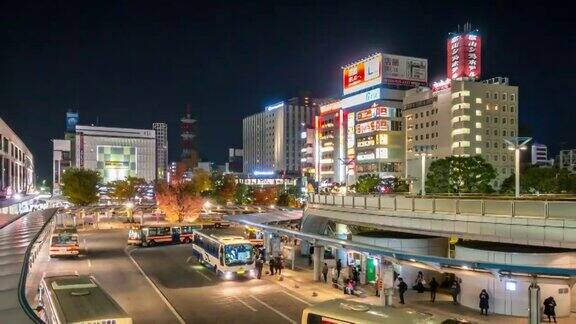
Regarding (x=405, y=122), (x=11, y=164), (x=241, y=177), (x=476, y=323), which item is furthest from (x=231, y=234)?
(x=241, y=177)

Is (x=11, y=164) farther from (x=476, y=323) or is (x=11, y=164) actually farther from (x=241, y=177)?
(x=241, y=177)

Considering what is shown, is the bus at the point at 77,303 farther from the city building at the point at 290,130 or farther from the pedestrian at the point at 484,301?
the city building at the point at 290,130

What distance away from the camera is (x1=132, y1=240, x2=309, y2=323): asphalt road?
73.1ft

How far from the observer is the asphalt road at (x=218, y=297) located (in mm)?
22281

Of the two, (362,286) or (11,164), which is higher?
(11,164)

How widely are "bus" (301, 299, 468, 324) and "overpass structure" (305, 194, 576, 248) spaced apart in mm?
7416

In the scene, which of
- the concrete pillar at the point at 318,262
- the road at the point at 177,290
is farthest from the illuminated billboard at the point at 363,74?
the concrete pillar at the point at 318,262

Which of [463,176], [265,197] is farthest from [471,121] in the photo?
[463,176]

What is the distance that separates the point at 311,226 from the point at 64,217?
37652mm

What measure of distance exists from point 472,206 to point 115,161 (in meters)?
167

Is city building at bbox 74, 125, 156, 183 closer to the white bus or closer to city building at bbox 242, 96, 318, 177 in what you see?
city building at bbox 242, 96, 318, 177

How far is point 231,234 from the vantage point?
3469cm

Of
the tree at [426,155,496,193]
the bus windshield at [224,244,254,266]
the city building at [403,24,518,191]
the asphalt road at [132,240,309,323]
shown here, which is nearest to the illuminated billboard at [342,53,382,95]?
the city building at [403,24,518,191]

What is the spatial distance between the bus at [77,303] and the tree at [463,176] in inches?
1889
